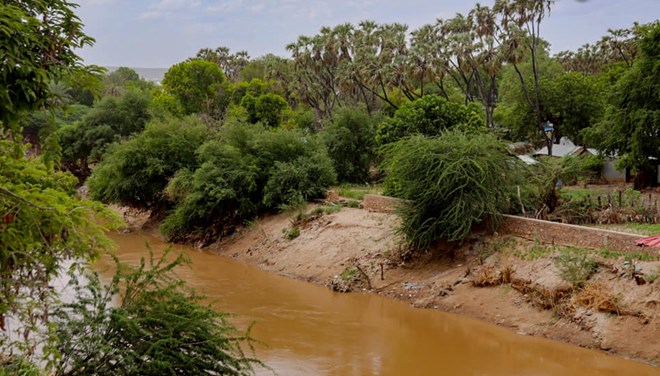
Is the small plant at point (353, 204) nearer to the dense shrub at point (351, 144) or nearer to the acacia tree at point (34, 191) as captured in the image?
the dense shrub at point (351, 144)

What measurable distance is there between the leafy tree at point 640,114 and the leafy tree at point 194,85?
121 feet

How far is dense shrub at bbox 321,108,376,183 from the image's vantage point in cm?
4012

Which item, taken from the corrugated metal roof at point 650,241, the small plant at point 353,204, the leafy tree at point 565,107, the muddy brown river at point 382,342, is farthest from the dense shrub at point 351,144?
the corrugated metal roof at point 650,241

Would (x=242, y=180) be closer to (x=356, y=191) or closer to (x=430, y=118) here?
(x=356, y=191)

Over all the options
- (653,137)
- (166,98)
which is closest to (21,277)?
(653,137)

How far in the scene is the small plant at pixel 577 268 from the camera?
60.6 ft

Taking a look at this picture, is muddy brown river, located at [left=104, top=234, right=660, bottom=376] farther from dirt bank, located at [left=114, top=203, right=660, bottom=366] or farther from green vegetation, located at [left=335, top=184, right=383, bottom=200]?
green vegetation, located at [left=335, top=184, right=383, bottom=200]

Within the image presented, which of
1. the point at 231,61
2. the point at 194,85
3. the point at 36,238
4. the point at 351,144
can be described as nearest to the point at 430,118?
the point at 351,144

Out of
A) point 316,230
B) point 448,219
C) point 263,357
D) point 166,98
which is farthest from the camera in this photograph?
point 166,98

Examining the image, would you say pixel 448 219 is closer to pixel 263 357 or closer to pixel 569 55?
pixel 263 357

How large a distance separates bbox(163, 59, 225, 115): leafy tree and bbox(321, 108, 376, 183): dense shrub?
23370mm

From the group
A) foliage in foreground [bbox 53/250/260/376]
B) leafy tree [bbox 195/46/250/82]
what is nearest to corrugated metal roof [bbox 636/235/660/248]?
foliage in foreground [bbox 53/250/260/376]

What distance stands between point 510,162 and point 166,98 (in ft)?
141

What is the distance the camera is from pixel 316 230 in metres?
29.2
